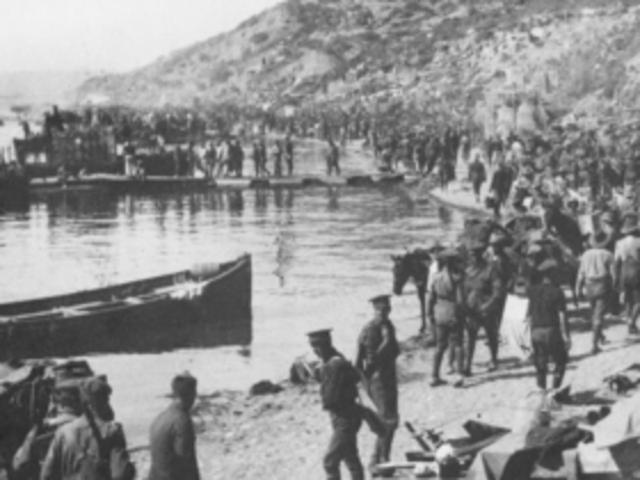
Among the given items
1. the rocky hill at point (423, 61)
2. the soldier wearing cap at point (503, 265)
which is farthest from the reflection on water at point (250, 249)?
the rocky hill at point (423, 61)

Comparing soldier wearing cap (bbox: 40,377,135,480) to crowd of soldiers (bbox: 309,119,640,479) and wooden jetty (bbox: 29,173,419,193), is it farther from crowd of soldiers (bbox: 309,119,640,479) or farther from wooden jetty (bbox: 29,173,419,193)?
wooden jetty (bbox: 29,173,419,193)

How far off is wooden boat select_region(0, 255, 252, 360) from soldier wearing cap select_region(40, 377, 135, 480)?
35.2 ft

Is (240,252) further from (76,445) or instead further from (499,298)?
(76,445)

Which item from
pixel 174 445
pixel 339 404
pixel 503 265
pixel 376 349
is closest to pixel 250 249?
pixel 503 265

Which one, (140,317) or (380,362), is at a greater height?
(380,362)

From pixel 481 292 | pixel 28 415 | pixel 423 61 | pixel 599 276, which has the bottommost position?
pixel 28 415

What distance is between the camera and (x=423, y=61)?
94.6m

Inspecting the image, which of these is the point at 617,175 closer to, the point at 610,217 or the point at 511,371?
the point at 610,217

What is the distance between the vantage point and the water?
18.3 metres

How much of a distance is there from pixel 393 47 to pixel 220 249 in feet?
269

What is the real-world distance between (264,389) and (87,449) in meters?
8.25

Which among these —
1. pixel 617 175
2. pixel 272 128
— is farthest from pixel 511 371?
pixel 272 128

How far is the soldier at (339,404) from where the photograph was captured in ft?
31.1

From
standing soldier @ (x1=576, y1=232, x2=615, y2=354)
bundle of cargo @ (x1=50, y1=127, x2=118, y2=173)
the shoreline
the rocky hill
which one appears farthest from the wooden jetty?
standing soldier @ (x1=576, y1=232, x2=615, y2=354)
